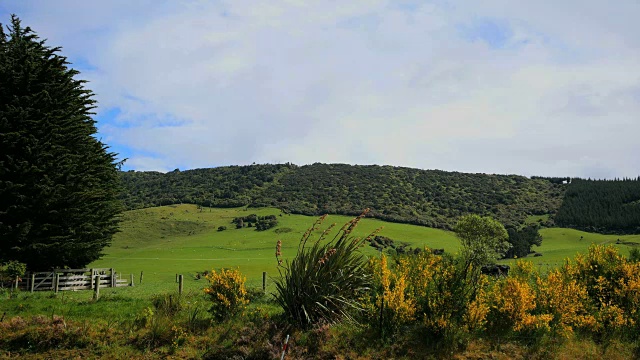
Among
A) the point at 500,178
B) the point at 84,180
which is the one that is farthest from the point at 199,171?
the point at 84,180

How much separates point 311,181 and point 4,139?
389 feet

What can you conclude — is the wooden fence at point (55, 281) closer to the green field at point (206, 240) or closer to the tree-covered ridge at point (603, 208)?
the green field at point (206, 240)

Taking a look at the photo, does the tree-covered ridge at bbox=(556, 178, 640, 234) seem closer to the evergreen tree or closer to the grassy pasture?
the grassy pasture

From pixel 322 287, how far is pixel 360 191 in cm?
11609

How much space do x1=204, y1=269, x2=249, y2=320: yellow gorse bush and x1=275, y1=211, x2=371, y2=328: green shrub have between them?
4.08ft

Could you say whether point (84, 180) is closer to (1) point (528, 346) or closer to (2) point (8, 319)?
(2) point (8, 319)

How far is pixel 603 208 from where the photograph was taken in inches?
4232

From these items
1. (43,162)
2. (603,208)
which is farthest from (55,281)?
(603,208)

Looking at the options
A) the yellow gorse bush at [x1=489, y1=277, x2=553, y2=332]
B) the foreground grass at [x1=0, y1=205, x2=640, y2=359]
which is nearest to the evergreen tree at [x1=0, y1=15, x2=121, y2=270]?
the foreground grass at [x1=0, y1=205, x2=640, y2=359]

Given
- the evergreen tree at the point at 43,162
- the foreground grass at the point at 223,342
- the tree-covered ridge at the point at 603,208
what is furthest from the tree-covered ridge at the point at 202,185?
the foreground grass at the point at 223,342

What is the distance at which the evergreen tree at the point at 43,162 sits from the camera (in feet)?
75.9

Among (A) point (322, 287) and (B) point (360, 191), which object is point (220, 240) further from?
(A) point (322, 287)

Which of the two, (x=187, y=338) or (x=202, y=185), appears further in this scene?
(x=202, y=185)

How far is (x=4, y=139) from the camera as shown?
22.9m
